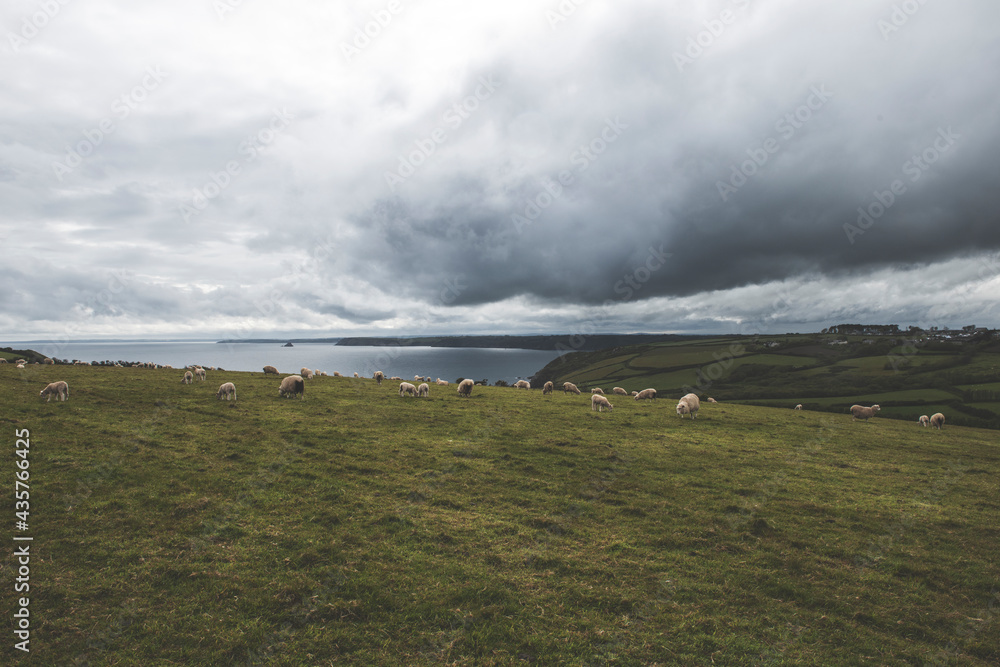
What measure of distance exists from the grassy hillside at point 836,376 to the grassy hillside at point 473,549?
4046 centimetres

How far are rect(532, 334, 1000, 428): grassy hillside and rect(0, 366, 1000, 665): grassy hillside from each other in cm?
4046

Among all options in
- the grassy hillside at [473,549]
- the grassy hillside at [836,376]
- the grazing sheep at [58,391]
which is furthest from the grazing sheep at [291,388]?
the grassy hillside at [836,376]

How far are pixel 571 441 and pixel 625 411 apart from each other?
994 cm

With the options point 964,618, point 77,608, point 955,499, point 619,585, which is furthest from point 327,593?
point 955,499

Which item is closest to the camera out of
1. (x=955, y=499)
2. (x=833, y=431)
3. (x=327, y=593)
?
(x=327, y=593)

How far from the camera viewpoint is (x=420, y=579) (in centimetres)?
772

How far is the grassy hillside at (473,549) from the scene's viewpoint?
20.9ft

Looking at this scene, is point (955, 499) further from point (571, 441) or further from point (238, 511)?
point (238, 511)

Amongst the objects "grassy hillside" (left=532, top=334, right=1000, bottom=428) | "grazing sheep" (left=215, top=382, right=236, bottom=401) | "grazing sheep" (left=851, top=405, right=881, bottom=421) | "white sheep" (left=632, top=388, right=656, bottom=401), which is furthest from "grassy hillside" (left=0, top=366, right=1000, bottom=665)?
"grassy hillside" (left=532, top=334, right=1000, bottom=428)

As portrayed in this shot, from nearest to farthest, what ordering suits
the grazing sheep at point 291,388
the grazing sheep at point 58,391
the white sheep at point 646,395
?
the grazing sheep at point 58,391
the grazing sheep at point 291,388
the white sheep at point 646,395

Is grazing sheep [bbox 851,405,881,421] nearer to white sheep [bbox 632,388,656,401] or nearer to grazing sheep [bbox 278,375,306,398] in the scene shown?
white sheep [bbox 632,388,656,401]

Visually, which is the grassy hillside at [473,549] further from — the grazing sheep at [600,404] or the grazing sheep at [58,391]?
the grazing sheep at [600,404]

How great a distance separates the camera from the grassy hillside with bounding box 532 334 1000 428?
51.7 metres

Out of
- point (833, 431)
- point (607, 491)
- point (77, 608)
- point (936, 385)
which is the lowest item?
point (936, 385)
